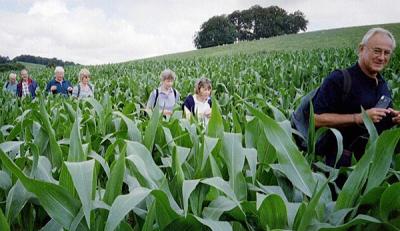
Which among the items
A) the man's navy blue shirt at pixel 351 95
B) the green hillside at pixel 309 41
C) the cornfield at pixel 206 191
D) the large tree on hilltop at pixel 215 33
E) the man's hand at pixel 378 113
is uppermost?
the large tree on hilltop at pixel 215 33

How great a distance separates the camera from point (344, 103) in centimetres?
257

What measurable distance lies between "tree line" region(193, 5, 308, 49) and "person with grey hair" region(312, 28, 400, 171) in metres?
70.0

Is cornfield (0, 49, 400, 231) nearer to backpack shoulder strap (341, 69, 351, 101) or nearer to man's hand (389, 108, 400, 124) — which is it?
man's hand (389, 108, 400, 124)

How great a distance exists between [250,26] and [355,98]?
77691 mm

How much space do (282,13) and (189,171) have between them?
78569 millimetres

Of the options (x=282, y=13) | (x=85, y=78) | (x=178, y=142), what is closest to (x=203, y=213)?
(x=178, y=142)

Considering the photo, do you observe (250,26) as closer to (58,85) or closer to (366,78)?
(58,85)

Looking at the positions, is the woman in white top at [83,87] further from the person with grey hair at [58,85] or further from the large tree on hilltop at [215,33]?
the large tree on hilltop at [215,33]

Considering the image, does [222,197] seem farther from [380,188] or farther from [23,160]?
[23,160]

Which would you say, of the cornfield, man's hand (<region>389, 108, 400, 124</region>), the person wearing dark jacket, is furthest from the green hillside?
the cornfield

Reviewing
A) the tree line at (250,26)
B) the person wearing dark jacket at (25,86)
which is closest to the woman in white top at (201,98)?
the person wearing dark jacket at (25,86)

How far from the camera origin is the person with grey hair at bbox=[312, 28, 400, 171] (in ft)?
8.25

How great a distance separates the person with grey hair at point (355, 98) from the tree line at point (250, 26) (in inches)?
2755

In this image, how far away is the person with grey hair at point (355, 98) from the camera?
2516mm
